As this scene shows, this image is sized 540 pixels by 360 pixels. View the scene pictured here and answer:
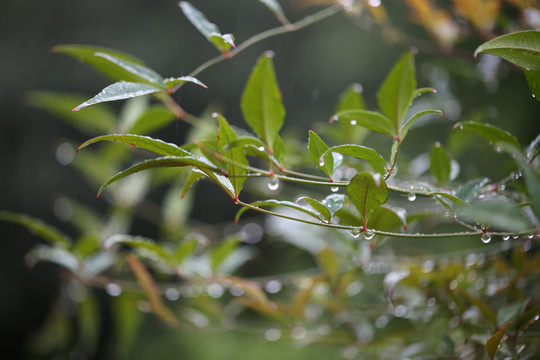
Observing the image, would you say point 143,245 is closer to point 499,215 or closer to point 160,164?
point 160,164

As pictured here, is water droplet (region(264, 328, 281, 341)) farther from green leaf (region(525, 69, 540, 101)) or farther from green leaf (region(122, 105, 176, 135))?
green leaf (region(525, 69, 540, 101))

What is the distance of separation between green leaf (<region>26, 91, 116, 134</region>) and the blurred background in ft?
3.75

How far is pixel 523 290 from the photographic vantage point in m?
0.55

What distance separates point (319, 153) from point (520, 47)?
0.60 ft

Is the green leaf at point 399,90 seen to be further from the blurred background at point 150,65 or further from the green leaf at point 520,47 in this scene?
the blurred background at point 150,65

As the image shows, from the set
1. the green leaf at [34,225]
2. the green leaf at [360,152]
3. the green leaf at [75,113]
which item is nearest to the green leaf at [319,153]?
the green leaf at [360,152]

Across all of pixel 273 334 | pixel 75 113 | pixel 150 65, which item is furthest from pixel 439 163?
pixel 150 65

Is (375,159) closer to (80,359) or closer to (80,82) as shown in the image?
(80,359)

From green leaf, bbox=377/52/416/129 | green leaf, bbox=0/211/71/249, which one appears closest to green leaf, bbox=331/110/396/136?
green leaf, bbox=377/52/416/129

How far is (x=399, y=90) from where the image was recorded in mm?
423

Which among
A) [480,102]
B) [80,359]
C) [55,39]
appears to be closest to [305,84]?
[480,102]

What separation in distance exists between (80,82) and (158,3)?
0.56 meters

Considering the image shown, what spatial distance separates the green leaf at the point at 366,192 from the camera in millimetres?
358

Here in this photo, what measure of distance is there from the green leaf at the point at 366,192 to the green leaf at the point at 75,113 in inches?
21.9
